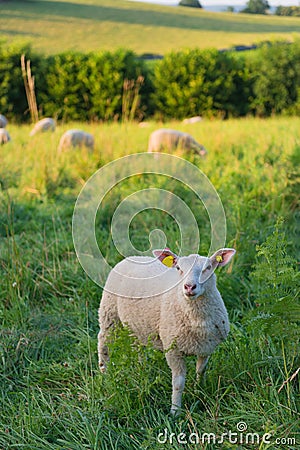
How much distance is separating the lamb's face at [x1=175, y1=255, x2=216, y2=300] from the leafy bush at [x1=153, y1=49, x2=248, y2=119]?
14.2m

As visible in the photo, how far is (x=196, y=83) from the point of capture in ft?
52.1

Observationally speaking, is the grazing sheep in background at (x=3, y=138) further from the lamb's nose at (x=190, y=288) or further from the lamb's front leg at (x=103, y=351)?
the lamb's nose at (x=190, y=288)

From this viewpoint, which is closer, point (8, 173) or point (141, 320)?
point (141, 320)

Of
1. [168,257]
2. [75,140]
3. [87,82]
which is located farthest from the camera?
[87,82]

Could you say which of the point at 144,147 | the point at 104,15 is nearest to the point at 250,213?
the point at 144,147

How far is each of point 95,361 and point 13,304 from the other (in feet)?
3.02

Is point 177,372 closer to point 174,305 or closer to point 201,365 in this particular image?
point 201,365

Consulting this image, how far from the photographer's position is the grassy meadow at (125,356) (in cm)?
236

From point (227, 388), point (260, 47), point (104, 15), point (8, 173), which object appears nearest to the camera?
point (227, 388)

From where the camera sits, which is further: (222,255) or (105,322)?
(105,322)

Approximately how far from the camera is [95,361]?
3.00 m

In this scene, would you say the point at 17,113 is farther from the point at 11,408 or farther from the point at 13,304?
the point at 11,408

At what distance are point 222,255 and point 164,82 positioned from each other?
14.7 metres

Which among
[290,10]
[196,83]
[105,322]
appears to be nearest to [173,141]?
[105,322]
